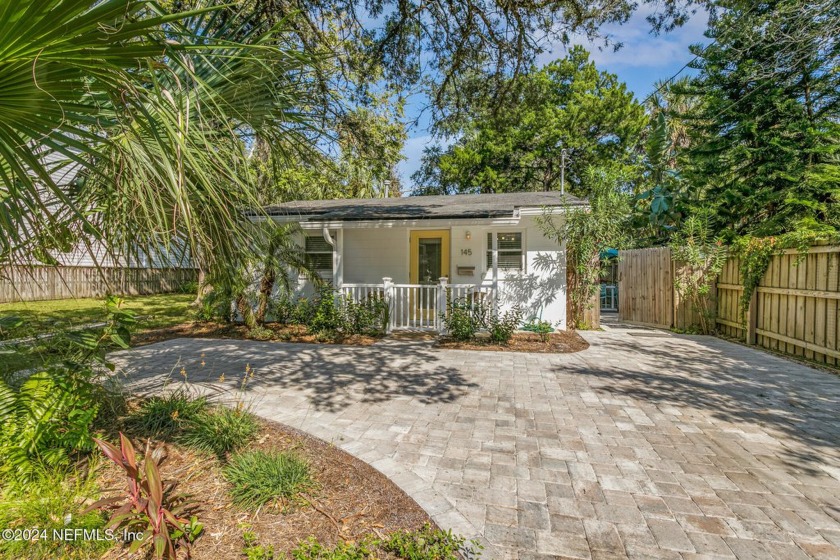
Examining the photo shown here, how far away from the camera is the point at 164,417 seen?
3336 mm

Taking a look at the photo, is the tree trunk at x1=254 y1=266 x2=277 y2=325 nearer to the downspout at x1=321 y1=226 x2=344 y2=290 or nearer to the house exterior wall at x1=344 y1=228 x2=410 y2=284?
the downspout at x1=321 y1=226 x2=344 y2=290

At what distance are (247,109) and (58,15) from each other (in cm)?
130

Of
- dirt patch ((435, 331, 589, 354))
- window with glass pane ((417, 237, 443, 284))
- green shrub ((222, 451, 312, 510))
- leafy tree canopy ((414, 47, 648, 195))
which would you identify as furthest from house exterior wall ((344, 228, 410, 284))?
leafy tree canopy ((414, 47, 648, 195))

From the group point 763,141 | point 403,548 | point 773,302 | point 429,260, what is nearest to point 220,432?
point 403,548

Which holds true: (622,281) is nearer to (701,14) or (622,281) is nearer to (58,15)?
(701,14)

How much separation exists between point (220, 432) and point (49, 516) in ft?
3.41

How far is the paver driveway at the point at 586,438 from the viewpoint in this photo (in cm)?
236

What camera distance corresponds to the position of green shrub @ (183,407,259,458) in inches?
118

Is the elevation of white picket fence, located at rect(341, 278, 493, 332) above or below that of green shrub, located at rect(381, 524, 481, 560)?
above

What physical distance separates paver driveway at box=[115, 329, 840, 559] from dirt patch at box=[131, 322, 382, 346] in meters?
1.23

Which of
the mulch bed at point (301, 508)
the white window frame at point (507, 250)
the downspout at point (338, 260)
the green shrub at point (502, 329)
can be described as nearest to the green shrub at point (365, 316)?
the downspout at point (338, 260)

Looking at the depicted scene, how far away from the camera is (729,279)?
8.59m

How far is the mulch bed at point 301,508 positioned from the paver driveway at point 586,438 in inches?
9.0

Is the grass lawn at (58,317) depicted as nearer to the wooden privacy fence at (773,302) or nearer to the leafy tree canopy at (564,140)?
the wooden privacy fence at (773,302)
